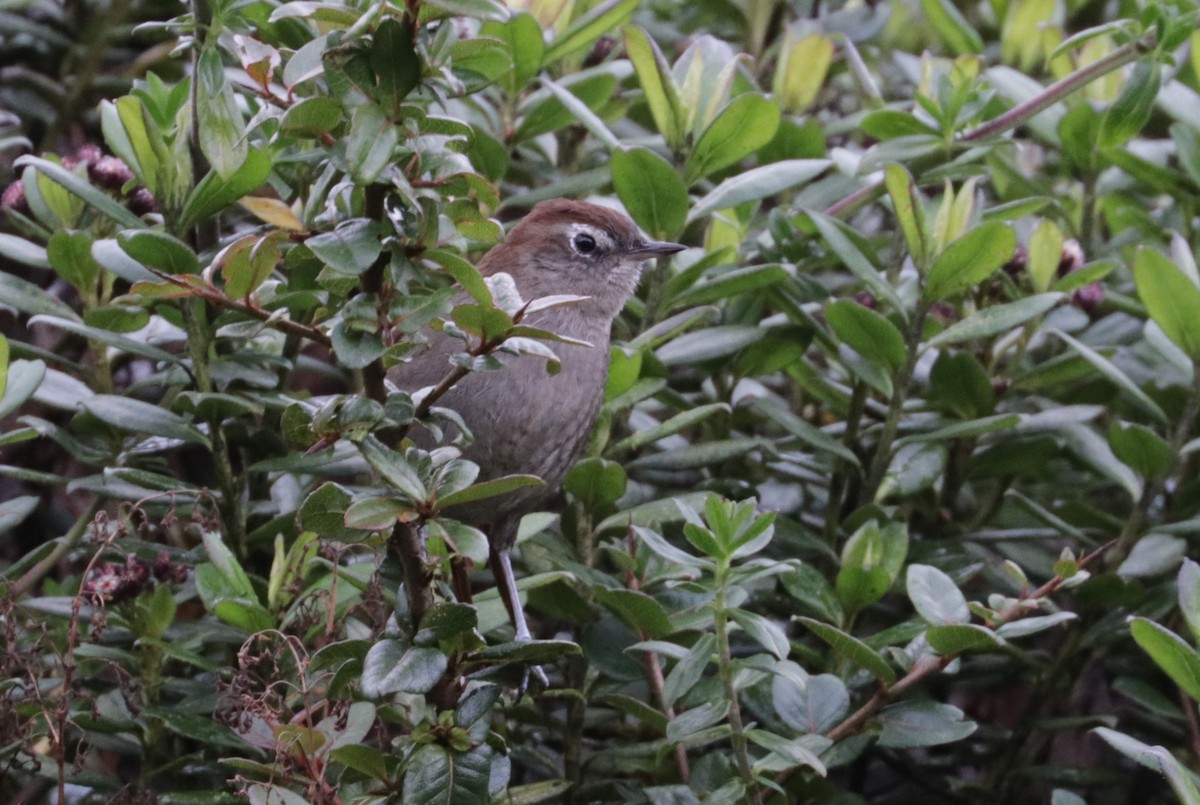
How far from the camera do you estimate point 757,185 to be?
100 inches

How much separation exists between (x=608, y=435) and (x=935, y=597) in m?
0.76

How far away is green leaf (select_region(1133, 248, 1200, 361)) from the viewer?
2486 mm

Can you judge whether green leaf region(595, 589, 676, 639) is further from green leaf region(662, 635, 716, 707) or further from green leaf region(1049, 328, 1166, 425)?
green leaf region(1049, 328, 1166, 425)

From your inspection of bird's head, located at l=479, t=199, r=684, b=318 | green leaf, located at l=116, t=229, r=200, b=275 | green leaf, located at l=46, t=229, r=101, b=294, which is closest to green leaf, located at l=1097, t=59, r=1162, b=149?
bird's head, located at l=479, t=199, r=684, b=318

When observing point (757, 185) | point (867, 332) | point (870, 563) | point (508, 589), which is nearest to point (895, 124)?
point (757, 185)

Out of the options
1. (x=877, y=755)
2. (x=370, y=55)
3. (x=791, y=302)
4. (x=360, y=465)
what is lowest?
(x=877, y=755)

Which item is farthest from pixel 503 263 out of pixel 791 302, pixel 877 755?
pixel 877 755

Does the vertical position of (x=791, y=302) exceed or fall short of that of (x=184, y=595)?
it exceeds it

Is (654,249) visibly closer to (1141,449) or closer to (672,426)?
(672,426)

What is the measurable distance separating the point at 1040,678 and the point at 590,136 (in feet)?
4.96

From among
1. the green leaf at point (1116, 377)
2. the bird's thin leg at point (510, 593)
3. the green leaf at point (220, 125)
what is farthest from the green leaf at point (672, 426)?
the green leaf at point (220, 125)

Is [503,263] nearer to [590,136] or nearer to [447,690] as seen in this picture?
[590,136]

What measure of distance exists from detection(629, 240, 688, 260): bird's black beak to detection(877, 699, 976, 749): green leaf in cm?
96

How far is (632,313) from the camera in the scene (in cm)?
308
